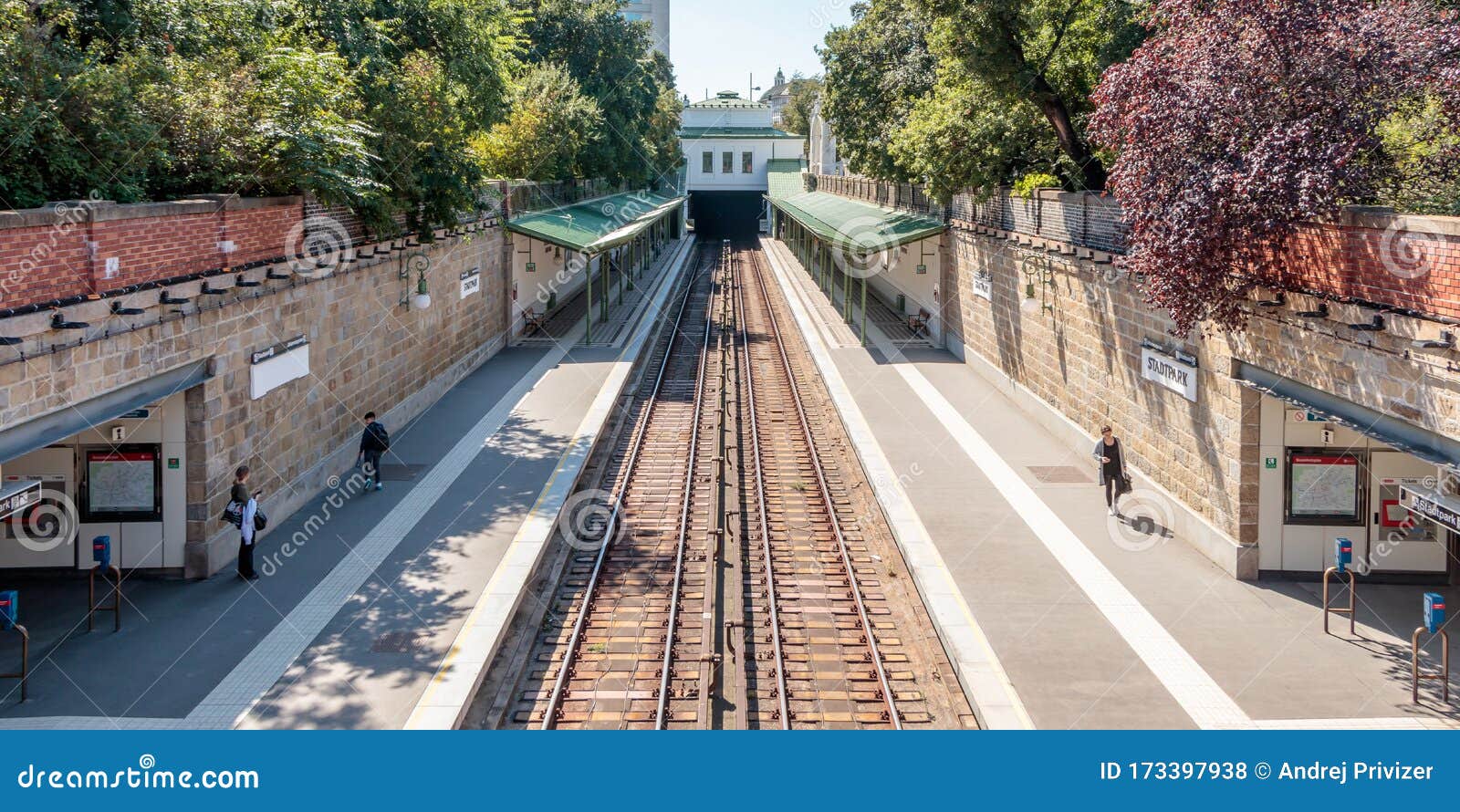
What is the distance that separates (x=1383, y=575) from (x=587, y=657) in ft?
26.8

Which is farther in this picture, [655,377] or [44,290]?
[655,377]

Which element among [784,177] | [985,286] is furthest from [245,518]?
[784,177]

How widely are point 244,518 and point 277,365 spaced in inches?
91.9

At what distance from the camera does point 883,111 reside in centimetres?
3434

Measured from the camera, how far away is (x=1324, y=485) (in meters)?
11.9

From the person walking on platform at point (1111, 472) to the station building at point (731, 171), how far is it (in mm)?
64153

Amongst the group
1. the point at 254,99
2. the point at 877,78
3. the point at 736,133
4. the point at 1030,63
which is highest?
the point at 736,133

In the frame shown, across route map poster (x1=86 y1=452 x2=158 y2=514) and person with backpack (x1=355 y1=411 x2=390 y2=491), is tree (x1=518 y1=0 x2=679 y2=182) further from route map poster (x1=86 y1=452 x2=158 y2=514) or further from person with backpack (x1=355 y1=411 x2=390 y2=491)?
route map poster (x1=86 y1=452 x2=158 y2=514)

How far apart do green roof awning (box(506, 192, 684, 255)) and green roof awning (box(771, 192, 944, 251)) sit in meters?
5.62

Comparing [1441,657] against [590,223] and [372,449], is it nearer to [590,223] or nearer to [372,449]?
[372,449]

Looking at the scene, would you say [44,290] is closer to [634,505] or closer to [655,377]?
[634,505]

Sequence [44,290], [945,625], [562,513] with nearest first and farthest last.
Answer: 1. [44,290]
2. [945,625]
3. [562,513]
